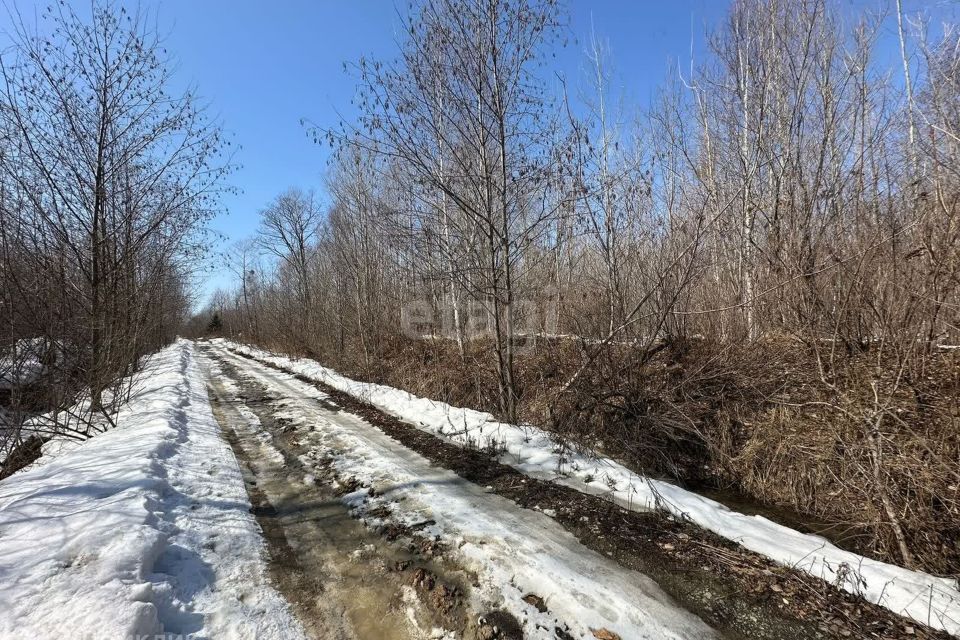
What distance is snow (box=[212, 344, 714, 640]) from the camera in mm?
2396

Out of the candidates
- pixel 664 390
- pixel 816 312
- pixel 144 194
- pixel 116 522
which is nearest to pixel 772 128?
pixel 816 312

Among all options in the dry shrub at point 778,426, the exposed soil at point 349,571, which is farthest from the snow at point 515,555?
the dry shrub at point 778,426

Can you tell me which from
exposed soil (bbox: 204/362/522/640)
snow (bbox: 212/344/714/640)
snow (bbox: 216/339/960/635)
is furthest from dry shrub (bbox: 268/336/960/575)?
exposed soil (bbox: 204/362/522/640)

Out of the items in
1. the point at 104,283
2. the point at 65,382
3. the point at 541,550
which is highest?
the point at 104,283

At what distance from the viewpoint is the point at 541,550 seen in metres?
3.09

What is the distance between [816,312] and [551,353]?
4405 mm

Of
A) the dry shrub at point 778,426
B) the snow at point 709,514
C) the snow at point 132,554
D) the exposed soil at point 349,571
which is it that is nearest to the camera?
the snow at point 132,554

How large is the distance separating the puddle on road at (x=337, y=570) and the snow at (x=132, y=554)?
0.46 ft

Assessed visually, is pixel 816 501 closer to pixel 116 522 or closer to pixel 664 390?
pixel 664 390

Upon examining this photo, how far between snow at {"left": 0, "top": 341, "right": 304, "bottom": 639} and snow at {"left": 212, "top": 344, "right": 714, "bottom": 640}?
0.90m

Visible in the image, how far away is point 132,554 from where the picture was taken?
104 inches

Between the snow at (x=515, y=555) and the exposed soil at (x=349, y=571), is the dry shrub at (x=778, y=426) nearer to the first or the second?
the snow at (x=515, y=555)

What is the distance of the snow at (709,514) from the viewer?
257 cm

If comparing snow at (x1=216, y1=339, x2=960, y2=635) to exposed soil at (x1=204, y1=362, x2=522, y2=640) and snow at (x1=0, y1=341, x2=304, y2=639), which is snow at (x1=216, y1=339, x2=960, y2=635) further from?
snow at (x1=0, y1=341, x2=304, y2=639)
